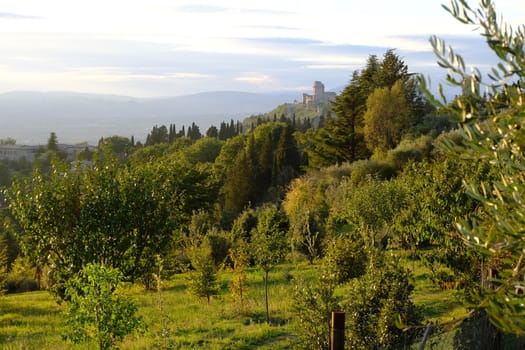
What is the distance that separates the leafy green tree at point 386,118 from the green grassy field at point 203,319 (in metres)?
28.1

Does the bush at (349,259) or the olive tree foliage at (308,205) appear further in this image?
the olive tree foliage at (308,205)

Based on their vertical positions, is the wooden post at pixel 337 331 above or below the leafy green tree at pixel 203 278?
above

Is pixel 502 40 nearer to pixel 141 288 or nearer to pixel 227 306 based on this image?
pixel 227 306

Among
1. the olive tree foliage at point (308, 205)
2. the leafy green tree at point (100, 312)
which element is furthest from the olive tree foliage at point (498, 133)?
the olive tree foliage at point (308, 205)

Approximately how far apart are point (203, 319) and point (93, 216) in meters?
5.40

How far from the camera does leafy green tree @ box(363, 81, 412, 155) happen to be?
4956cm

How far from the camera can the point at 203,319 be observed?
682 inches

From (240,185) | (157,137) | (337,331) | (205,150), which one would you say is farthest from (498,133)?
(157,137)

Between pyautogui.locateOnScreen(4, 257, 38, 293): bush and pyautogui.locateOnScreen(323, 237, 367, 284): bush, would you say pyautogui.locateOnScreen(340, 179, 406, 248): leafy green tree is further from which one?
pyautogui.locateOnScreen(4, 257, 38, 293): bush

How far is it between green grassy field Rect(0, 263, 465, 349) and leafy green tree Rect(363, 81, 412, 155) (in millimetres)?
28145

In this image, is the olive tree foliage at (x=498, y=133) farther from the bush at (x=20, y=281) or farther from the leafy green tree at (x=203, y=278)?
the bush at (x=20, y=281)

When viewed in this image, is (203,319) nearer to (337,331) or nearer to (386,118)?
(337,331)

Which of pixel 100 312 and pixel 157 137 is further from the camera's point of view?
pixel 157 137

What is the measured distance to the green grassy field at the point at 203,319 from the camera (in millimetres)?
14070
